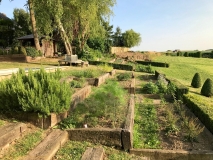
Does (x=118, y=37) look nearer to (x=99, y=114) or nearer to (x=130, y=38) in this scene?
(x=130, y=38)

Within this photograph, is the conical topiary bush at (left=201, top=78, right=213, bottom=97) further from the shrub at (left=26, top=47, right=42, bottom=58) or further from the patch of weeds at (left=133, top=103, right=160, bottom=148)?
the shrub at (left=26, top=47, right=42, bottom=58)

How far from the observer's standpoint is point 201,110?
612cm

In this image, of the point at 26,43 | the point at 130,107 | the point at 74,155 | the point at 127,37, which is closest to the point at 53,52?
the point at 26,43

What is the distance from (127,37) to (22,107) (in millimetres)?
58498

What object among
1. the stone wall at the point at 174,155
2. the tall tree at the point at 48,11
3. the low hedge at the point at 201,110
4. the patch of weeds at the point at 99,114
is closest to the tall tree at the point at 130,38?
the tall tree at the point at 48,11

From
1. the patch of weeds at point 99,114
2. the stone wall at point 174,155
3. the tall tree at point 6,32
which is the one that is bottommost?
the stone wall at point 174,155

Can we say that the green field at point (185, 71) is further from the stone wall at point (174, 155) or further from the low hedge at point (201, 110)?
the stone wall at point (174, 155)

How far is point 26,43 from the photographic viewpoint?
26.8 meters

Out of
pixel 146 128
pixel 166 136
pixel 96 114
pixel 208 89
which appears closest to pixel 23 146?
pixel 96 114

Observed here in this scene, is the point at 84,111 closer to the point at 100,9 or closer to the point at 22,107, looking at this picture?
the point at 22,107

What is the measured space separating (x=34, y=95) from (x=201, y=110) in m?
A: 4.81

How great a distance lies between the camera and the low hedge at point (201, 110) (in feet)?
18.1

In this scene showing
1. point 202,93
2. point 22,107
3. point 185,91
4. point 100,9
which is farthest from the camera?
point 100,9

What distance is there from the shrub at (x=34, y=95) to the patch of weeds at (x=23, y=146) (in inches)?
20.2
